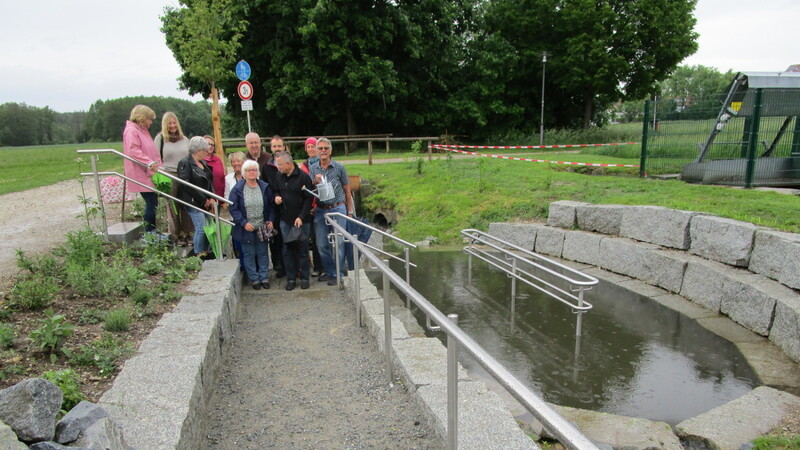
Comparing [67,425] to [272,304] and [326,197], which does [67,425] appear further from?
[326,197]

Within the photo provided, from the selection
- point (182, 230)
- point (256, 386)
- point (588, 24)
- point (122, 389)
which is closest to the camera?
point (122, 389)

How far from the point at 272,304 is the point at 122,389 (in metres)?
2.99

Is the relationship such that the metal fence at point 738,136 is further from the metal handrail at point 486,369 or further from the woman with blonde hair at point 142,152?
the woman with blonde hair at point 142,152

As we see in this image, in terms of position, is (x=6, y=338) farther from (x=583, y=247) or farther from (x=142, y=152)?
(x=583, y=247)

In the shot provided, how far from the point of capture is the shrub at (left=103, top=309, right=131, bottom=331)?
3719 mm

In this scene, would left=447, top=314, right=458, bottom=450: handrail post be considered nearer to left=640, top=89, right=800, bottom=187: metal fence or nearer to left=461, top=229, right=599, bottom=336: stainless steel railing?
left=461, top=229, right=599, bottom=336: stainless steel railing

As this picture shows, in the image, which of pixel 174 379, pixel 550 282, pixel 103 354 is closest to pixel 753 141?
pixel 550 282

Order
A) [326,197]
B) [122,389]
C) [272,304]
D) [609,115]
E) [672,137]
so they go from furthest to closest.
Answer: [609,115], [672,137], [326,197], [272,304], [122,389]

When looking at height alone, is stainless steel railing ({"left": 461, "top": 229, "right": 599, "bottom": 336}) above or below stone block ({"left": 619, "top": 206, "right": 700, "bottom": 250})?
below

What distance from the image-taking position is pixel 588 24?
2781cm

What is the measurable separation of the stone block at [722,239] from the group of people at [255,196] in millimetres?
4310

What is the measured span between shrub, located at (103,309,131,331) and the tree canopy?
1949cm

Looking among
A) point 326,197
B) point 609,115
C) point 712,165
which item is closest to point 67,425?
point 326,197

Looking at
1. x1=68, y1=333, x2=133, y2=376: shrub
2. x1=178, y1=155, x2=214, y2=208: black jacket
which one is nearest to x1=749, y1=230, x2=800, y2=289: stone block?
x1=68, y1=333, x2=133, y2=376: shrub
